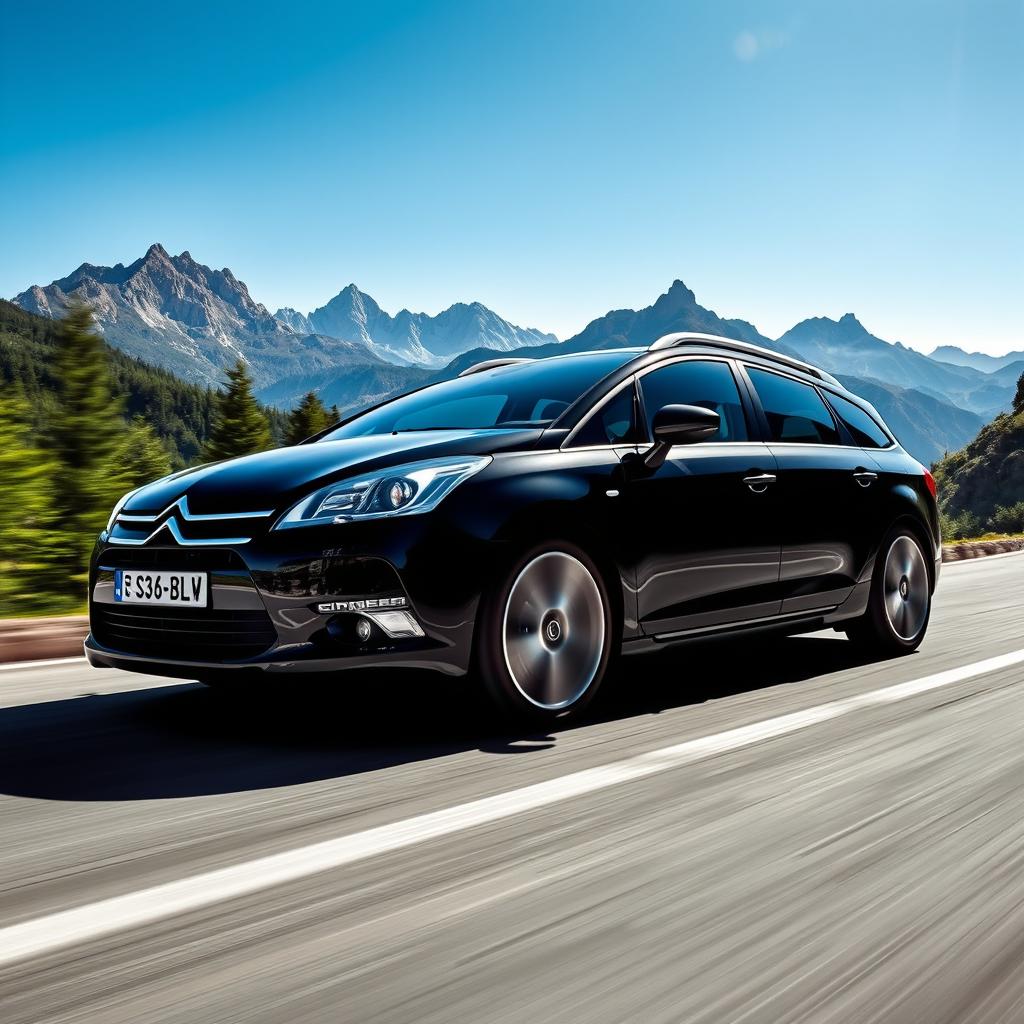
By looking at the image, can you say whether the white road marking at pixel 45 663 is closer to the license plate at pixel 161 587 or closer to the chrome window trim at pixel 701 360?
the license plate at pixel 161 587

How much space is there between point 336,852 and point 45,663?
3.84m

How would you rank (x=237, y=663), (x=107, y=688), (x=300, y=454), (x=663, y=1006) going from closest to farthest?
(x=663, y=1006)
(x=237, y=663)
(x=300, y=454)
(x=107, y=688)

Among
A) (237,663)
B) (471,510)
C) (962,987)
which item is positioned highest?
(471,510)

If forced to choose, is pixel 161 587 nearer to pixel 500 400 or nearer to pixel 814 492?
pixel 500 400

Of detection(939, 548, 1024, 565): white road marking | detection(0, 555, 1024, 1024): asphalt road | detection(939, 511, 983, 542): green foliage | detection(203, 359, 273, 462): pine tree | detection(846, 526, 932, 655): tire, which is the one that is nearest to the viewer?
detection(0, 555, 1024, 1024): asphalt road

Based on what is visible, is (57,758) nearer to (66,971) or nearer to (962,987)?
(66,971)

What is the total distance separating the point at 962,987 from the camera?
2113 millimetres

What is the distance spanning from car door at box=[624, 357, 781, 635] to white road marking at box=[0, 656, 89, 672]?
10.3ft

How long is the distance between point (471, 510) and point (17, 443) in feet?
38.8

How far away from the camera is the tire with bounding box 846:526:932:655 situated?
620 centimetres

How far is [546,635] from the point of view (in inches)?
170

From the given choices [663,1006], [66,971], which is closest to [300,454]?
[66,971]

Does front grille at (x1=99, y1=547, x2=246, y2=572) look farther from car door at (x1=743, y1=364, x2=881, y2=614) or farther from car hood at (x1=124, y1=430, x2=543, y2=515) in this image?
car door at (x1=743, y1=364, x2=881, y2=614)

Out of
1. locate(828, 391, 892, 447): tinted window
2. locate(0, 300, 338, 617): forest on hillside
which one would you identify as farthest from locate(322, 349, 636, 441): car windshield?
locate(0, 300, 338, 617): forest on hillside
